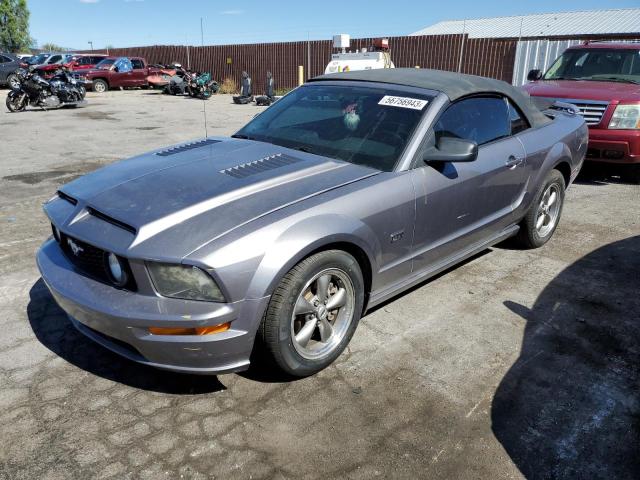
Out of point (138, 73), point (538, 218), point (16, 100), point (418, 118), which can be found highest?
point (418, 118)

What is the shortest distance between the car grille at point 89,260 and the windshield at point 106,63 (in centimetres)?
2492

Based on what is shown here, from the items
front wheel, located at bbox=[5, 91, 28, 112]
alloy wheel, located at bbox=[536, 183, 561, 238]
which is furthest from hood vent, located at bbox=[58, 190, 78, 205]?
front wheel, located at bbox=[5, 91, 28, 112]

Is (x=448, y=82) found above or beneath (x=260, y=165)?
above

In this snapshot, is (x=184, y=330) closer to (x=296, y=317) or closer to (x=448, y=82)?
(x=296, y=317)

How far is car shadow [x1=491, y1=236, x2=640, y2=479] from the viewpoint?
2.45 meters

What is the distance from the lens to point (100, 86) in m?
24.8

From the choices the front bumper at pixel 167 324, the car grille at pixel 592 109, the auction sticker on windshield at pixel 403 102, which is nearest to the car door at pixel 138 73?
the car grille at pixel 592 109

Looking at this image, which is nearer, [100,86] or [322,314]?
[322,314]

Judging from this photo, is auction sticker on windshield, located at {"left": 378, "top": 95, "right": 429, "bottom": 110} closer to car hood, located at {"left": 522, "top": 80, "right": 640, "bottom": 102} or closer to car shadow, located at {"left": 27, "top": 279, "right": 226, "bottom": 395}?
car shadow, located at {"left": 27, "top": 279, "right": 226, "bottom": 395}

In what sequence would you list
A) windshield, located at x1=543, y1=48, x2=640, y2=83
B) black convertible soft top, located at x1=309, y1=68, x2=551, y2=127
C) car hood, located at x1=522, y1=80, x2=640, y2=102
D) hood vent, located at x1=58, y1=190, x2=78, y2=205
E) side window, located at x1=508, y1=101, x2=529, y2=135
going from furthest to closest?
windshield, located at x1=543, y1=48, x2=640, y2=83
car hood, located at x1=522, y1=80, x2=640, y2=102
side window, located at x1=508, y1=101, x2=529, y2=135
black convertible soft top, located at x1=309, y1=68, x2=551, y2=127
hood vent, located at x1=58, y1=190, x2=78, y2=205

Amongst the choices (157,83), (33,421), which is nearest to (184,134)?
(33,421)

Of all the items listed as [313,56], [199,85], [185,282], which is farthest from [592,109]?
[313,56]

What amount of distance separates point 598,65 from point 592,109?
158cm

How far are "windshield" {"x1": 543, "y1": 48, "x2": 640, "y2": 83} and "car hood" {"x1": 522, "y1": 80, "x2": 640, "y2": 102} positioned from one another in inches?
13.2
